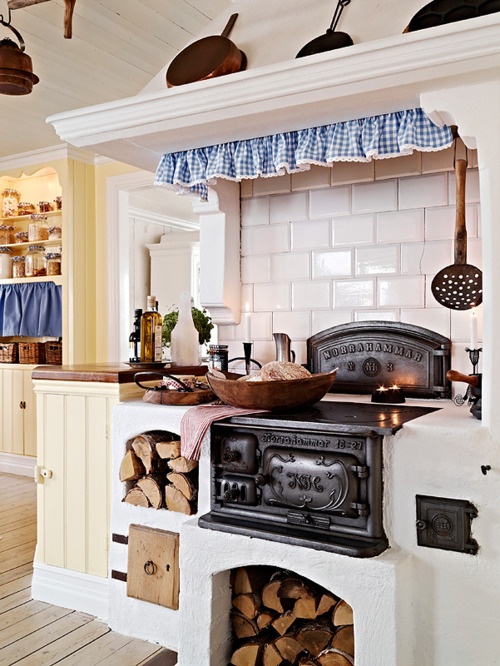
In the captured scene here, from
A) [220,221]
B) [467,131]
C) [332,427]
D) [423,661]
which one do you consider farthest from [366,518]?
[220,221]

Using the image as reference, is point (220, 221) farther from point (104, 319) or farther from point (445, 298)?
point (104, 319)

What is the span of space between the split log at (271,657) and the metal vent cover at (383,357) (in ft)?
3.24

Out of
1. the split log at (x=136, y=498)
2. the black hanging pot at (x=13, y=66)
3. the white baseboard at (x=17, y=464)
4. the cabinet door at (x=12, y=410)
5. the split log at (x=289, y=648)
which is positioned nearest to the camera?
the split log at (x=289, y=648)

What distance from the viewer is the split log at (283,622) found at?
1.94m

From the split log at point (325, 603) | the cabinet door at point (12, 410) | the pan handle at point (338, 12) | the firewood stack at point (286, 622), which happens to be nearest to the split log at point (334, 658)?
the firewood stack at point (286, 622)

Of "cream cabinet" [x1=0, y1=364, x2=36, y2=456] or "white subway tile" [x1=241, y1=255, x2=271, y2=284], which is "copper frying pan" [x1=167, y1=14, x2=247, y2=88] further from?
"cream cabinet" [x1=0, y1=364, x2=36, y2=456]

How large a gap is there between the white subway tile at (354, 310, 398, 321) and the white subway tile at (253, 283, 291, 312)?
33 centimetres

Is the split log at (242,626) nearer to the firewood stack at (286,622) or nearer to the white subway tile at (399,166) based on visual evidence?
the firewood stack at (286,622)

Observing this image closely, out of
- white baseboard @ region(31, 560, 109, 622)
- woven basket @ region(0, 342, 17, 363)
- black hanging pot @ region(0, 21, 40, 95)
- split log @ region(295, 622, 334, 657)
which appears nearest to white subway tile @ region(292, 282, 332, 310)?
split log @ region(295, 622, 334, 657)

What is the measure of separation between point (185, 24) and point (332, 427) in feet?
7.17

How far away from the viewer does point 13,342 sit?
5.38 metres

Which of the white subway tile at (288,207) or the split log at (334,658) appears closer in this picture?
the split log at (334,658)

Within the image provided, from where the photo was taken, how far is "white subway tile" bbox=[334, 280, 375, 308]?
2.53 m

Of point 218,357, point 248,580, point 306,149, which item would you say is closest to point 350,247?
point 306,149
